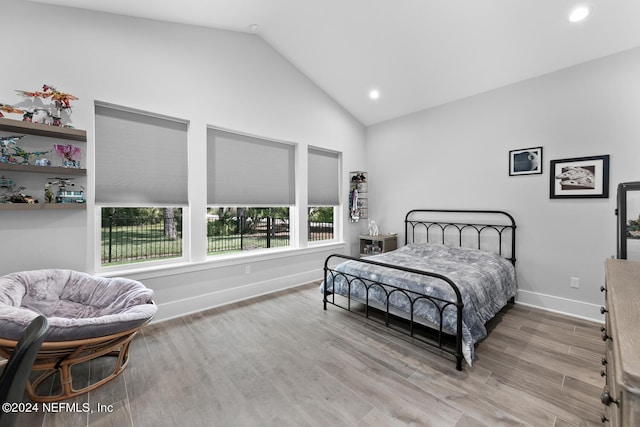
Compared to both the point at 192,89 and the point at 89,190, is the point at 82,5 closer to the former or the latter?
the point at 192,89

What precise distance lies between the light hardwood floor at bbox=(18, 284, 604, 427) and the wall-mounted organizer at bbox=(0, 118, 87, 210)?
149cm

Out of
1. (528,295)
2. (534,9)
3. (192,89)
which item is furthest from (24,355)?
(528,295)

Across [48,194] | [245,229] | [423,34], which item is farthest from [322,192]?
[48,194]

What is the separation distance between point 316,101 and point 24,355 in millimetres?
4555

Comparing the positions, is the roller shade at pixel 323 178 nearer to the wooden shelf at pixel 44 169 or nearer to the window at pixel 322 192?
the window at pixel 322 192

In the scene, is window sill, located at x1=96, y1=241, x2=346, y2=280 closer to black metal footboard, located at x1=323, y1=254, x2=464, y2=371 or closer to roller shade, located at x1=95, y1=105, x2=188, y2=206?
roller shade, located at x1=95, y1=105, x2=188, y2=206

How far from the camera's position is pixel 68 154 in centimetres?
252

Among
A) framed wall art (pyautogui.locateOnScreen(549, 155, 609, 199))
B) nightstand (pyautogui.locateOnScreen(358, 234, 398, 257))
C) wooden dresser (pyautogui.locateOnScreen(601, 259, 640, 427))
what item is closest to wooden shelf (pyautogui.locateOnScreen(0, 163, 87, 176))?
wooden dresser (pyautogui.locateOnScreen(601, 259, 640, 427))

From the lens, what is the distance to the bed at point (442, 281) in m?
2.33

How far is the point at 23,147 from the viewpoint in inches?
93.7

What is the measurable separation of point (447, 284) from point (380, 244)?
247cm

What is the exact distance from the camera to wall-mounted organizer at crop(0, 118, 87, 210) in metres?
2.26

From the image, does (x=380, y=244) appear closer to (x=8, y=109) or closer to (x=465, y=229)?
(x=465, y=229)

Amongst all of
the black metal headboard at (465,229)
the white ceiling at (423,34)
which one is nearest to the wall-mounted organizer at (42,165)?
the white ceiling at (423,34)
